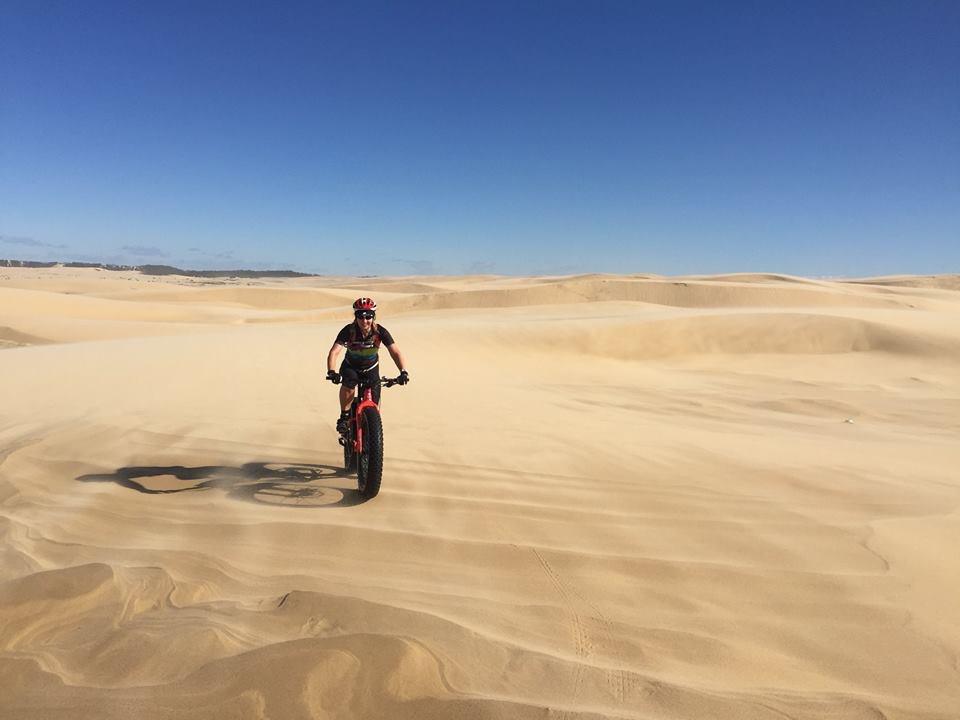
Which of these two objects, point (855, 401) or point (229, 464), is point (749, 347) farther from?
point (229, 464)

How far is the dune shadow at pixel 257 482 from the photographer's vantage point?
4191 millimetres

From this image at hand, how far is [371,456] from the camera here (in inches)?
159

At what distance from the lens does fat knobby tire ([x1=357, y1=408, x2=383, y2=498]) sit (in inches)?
159

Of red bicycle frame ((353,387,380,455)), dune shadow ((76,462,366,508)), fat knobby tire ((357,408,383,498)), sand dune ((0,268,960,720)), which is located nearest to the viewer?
sand dune ((0,268,960,720))

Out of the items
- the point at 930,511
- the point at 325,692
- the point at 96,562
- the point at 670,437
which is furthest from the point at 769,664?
the point at 670,437

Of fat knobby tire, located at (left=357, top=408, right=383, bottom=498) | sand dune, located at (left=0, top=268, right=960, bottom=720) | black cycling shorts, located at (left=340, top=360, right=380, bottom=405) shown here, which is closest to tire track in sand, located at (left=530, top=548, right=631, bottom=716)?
sand dune, located at (left=0, top=268, right=960, bottom=720)

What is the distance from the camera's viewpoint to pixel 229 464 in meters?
5.05

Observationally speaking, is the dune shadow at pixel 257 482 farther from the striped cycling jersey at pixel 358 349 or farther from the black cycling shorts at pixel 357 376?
the striped cycling jersey at pixel 358 349

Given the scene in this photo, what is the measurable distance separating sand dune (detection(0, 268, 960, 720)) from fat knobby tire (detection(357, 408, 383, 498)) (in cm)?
16

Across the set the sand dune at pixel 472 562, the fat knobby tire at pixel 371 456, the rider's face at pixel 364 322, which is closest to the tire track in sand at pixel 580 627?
the sand dune at pixel 472 562

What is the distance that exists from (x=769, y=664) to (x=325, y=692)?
1741 millimetres

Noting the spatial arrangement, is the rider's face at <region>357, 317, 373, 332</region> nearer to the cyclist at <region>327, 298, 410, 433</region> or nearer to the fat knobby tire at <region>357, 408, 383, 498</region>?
the cyclist at <region>327, 298, 410, 433</region>

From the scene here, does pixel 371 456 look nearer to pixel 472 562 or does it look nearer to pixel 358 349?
pixel 358 349

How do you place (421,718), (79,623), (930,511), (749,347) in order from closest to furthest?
(421,718)
(79,623)
(930,511)
(749,347)
